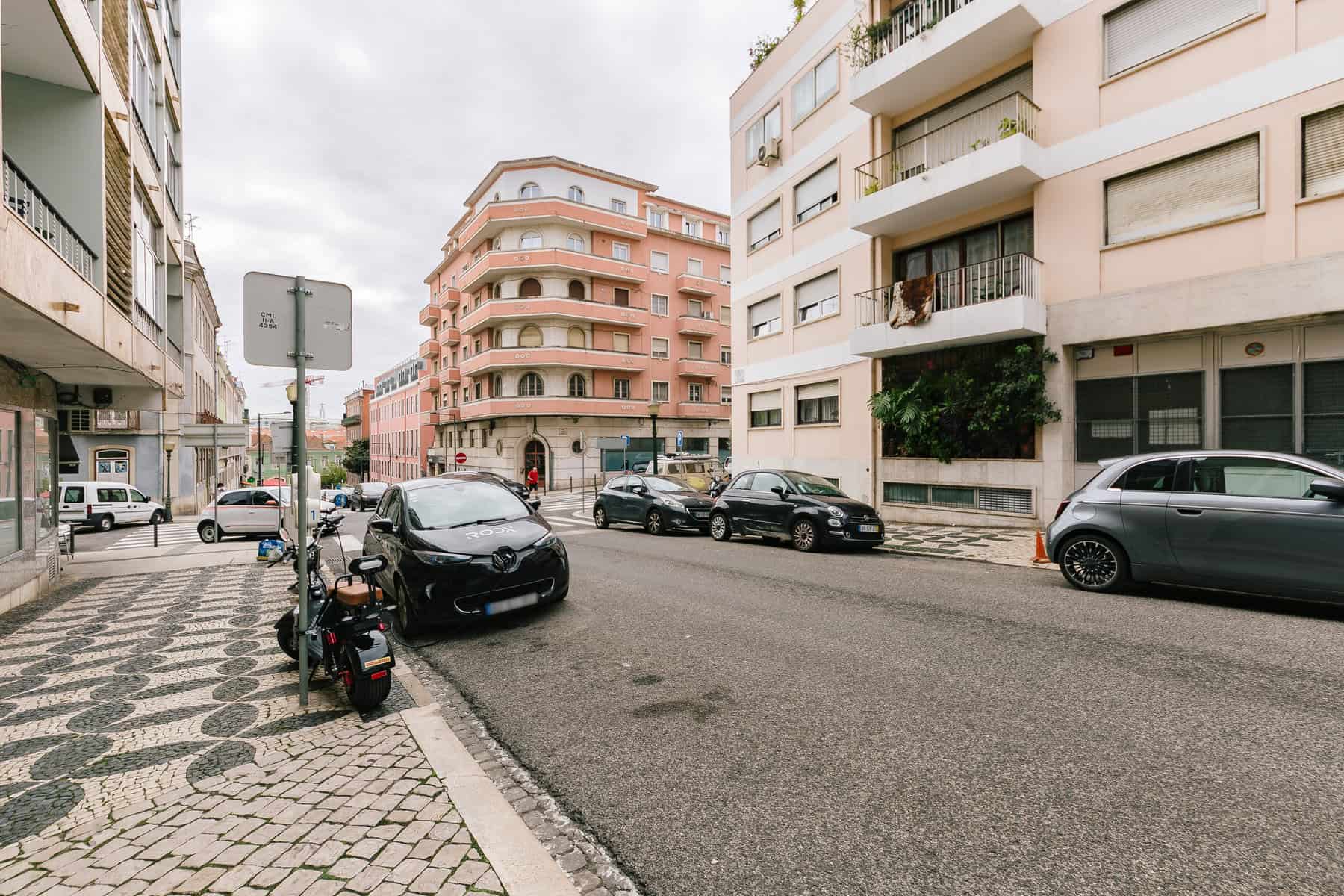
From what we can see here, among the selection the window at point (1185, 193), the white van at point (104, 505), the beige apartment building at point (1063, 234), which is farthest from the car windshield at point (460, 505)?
the white van at point (104, 505)

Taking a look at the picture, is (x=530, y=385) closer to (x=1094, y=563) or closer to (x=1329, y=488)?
(x=1094, y=563)

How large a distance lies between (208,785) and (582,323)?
38463 mm

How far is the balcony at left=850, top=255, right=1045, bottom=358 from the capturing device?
12852mm

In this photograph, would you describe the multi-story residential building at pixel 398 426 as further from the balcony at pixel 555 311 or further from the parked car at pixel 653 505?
the parked car at pixel 653 505

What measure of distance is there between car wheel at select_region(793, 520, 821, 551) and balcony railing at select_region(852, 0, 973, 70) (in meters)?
11.5

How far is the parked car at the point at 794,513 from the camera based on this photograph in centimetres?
1119

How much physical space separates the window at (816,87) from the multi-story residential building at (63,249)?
1592 cm

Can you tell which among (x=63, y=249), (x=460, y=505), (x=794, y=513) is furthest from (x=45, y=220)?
(x=794, y=513)

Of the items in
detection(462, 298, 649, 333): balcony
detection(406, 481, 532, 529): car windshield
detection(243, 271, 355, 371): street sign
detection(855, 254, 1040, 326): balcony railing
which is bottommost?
detection(406, 481, 532, 529): car windshield

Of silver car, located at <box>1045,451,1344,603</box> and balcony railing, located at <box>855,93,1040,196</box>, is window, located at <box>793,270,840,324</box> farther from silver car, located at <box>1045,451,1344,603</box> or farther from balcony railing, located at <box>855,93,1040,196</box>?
silver car, located at <box>1045,451,1344,603</box>

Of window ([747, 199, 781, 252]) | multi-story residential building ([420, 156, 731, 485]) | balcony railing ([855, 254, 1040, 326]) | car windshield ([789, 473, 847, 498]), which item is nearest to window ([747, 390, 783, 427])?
window ([747, 199, 781, 252])

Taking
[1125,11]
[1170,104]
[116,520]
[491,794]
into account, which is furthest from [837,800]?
[116,520]

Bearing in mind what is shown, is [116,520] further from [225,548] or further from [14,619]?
[14,619]

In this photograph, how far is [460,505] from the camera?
7.34 m
